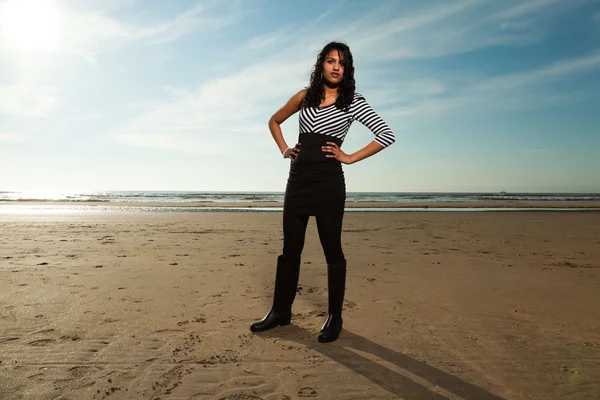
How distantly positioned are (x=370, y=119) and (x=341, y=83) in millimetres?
390

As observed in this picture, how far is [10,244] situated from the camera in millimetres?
8156

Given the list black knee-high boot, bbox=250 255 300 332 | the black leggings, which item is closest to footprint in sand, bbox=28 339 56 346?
black knee-high boot, bbox=250 255 300 332

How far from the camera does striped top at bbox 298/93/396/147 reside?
3.23 m

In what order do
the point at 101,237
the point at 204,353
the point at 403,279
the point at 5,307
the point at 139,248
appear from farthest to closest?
the point at 101,237 < the point at 139,248 < the point at 403,279 < the point at 5,307 < the point at 204,353

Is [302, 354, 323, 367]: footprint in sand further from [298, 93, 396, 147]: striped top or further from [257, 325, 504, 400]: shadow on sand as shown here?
[298, 93, 396, 147]: striped top

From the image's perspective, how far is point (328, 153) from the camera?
3.22 meters

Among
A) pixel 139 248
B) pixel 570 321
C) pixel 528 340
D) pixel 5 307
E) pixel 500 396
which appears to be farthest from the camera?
pixel 139 248

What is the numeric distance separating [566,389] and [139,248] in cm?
727

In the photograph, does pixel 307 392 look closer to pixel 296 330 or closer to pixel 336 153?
pixel 296 330

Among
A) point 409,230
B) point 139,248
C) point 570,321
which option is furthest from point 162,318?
point 409,230

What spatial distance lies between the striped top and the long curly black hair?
0.16ft

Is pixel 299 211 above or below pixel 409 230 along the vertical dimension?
above

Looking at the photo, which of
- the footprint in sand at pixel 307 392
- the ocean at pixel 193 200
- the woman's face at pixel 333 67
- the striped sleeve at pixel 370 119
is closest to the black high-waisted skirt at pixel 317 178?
the striped sleeve at pixel 370 119

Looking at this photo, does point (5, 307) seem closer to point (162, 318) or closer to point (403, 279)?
point (162, 318)
